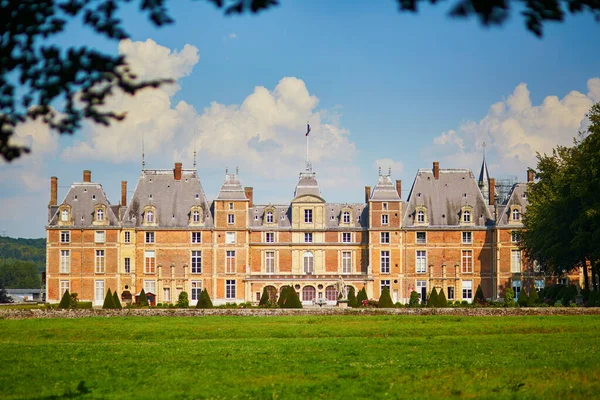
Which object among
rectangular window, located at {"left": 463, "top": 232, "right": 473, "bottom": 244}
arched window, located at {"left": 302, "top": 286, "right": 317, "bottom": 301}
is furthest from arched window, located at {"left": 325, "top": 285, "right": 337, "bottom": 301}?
rectangular window, located at {"left": 463, "top": 232, "right": 473, "bottom": 244}

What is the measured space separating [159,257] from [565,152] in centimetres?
3007

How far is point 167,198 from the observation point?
68375 mm

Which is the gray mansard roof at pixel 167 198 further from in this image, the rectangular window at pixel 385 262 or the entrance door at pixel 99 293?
the rectangular window at pixel 385 262

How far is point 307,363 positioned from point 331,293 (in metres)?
47.4

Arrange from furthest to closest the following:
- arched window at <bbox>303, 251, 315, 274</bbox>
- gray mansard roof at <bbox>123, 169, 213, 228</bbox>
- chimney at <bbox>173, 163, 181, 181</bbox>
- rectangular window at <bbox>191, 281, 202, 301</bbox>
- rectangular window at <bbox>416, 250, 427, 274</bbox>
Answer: chimney at <bbox>173, 163, 181, 181</bbox> < arched window at <bbox>303, 251, 315, 274</bbox> < rectangular window at <bbox>416, 250, 427, 274</bbox> < gray mansard roof at <bbox>123, 169, 213, 228</bbox> < rectangular window at <bbox>191, 281, 202, 301</bbox>

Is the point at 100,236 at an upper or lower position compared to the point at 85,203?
lower

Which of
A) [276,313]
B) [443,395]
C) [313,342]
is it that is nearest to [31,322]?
[276,313]

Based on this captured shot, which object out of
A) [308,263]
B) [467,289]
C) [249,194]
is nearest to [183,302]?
[308,263]

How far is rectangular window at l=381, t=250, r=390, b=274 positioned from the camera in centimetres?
6788

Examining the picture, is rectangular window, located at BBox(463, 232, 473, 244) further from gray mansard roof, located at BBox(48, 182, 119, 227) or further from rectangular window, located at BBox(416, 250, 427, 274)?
gray mansard roof, located at BBox(48, 182, 119, 227)

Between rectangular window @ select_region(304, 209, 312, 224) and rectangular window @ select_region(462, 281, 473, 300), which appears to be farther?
rectangular window @ select_region(304, 209, 312, 224)

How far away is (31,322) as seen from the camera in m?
38.9

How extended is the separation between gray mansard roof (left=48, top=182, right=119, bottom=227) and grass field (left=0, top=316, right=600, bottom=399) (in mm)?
33255

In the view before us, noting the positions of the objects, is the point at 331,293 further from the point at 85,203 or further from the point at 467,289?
the point at 85,203
